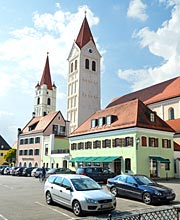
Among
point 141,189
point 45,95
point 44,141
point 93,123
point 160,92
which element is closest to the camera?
point 141,189

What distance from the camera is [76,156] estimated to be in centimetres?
4172

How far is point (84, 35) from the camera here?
229 feet

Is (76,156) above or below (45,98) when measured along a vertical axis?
below

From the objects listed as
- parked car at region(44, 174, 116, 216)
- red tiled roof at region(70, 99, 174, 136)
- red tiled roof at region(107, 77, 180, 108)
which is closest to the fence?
parked car at region(44, 174, 116, 216)

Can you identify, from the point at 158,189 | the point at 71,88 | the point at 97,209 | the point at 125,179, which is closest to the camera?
the point at 97,209

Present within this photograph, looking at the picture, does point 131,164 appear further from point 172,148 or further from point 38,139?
point 38,139

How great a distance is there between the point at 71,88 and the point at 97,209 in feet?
191

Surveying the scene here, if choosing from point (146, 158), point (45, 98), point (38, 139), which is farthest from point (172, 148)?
point (45, 98)

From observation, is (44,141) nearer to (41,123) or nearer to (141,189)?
(41,123)

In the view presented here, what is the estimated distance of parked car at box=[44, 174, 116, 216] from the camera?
1102 cm

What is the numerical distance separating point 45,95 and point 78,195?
84.3 m

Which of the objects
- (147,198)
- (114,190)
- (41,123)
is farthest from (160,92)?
(147,198)

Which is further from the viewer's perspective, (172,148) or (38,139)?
(38,139)

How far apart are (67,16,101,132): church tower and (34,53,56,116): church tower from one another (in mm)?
Result: 24674
